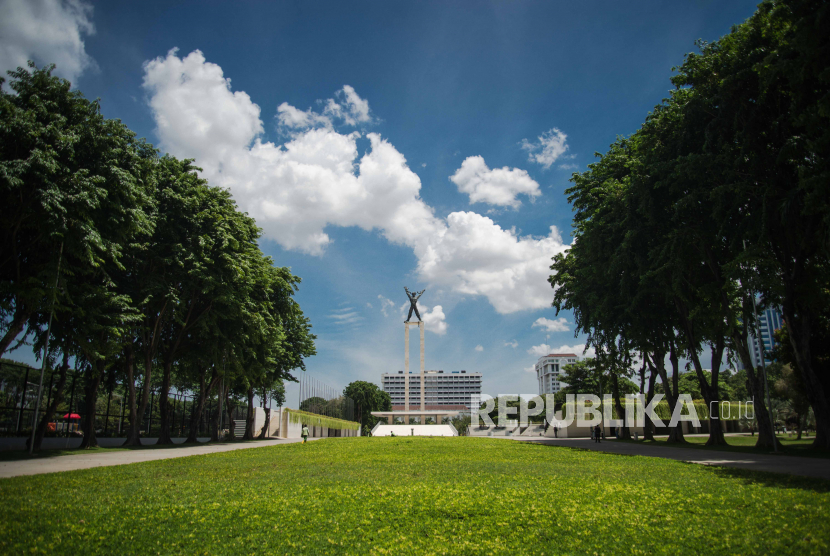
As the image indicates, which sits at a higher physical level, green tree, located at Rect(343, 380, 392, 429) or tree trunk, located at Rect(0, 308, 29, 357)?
tree trunk, located at Rect(0, 308, 29, 357)

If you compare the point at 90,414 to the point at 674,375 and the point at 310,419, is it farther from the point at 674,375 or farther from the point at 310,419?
the point at 674,375

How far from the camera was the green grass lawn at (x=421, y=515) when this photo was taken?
5.42 meters

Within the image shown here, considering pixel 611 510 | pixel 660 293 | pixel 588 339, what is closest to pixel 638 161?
pixel 660 293

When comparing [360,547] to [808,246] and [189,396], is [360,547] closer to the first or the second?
[808,246]

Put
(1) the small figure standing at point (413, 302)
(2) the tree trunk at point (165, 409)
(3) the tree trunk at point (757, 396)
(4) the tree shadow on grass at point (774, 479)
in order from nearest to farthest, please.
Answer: (4) the tree shadow on grass at point (774, 479), (3) the tree trunk at point (757, 396), (2) the tree trunk at point (165, 409), (1) the small figure standing at point (413, 302)

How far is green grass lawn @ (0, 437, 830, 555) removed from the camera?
17.8ft

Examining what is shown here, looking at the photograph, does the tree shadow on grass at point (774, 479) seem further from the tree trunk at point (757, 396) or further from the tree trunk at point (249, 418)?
the tree trunk at point (249, 418)

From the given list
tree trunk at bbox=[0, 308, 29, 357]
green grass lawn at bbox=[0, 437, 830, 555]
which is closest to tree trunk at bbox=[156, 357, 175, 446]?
tree trunk at bbox=[0, 308, 29, 357]

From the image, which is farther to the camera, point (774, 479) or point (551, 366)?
point (551, 366)

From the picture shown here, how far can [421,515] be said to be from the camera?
6641 mm

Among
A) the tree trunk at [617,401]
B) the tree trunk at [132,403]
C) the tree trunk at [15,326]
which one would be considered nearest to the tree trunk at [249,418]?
the tree trunk at [132,403]

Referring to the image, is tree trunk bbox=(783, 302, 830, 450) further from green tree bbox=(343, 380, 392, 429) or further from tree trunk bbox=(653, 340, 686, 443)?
green tree bbox=(343, 380, 392, 429)

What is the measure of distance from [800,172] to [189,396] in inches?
1623

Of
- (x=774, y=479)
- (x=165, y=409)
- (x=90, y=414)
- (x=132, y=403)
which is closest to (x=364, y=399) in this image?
(x=165, y=409)
